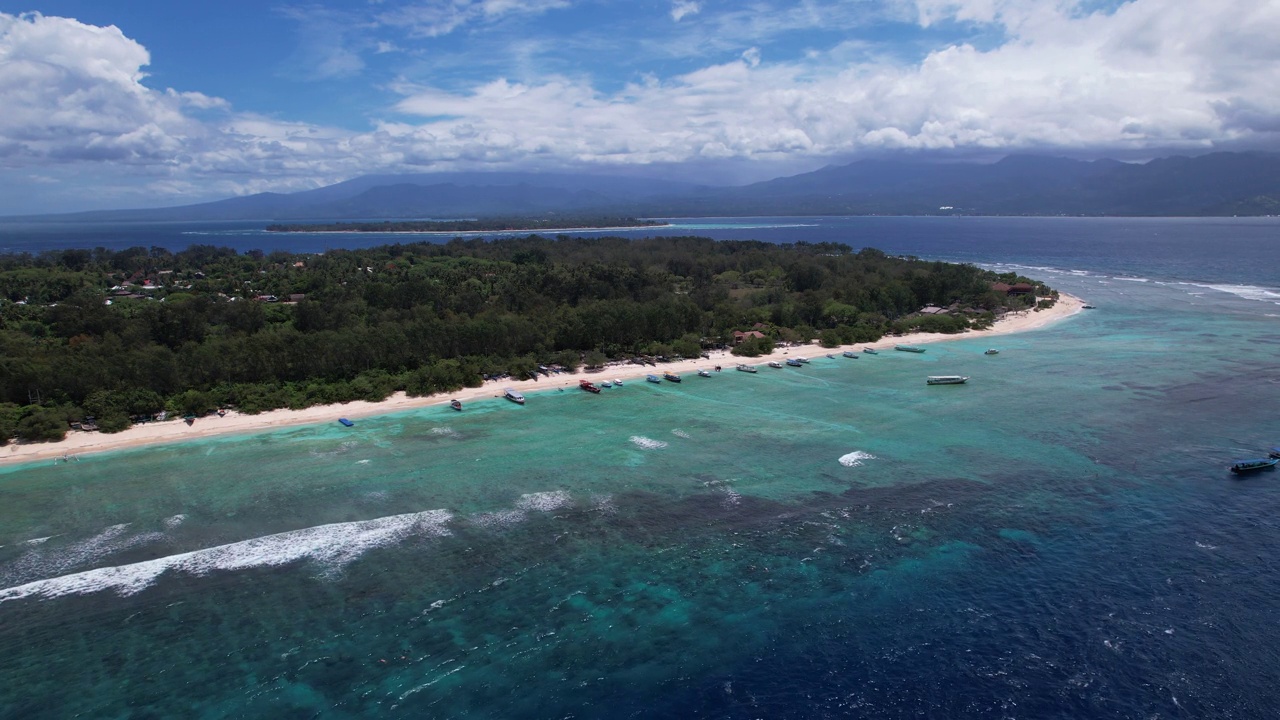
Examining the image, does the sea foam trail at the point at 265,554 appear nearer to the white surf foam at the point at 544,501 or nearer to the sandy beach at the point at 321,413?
the white surf foam at the point at 544,501

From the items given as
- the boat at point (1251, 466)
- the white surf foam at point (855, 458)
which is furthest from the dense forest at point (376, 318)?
the boat at point (1251, 466)

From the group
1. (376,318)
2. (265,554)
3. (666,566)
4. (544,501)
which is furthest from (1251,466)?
(376,318)

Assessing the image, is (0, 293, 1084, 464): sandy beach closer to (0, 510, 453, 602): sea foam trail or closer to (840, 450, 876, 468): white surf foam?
(0, 510, 453, 602): sea foam trail

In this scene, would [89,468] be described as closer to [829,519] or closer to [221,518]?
[221,518]

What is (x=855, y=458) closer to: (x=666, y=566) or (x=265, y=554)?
(x=666, y=566)

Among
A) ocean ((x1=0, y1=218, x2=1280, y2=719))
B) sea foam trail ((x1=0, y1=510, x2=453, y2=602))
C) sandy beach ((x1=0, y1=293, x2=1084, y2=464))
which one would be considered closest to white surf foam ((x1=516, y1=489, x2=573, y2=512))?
ocean ((x1=0, y1=218, x2=1280, y2=719))

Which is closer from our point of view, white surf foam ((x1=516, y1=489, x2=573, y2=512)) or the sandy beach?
white surf foam ((x1=516, y1=489, x2=573, y2=512))
